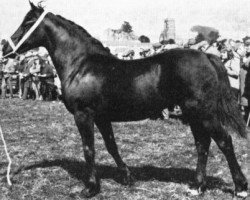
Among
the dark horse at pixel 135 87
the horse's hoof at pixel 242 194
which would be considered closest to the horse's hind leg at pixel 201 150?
the dark horse at pixel 135 87

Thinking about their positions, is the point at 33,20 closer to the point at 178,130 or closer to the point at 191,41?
the point at 178,130

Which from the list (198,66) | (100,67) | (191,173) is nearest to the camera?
(198,66)

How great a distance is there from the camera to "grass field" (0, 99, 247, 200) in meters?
6.73

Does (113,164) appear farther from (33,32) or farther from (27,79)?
(27,79)

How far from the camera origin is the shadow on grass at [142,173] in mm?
7121

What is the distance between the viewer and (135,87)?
631 centimetres

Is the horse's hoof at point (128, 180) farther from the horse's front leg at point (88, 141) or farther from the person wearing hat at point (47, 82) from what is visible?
the person wearing hat at point (47, 82)

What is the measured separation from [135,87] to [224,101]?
1.29 metres

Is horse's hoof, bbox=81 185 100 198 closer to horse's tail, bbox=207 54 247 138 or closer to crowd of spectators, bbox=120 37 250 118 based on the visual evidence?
horse's tail, bbox=207 54 247 138

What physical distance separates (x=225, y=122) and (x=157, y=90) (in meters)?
1.10

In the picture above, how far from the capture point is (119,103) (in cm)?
636

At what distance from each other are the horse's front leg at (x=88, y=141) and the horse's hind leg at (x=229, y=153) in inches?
70.4

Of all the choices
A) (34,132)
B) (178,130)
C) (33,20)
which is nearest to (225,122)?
(33,20)

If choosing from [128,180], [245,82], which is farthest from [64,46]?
[245,82]
